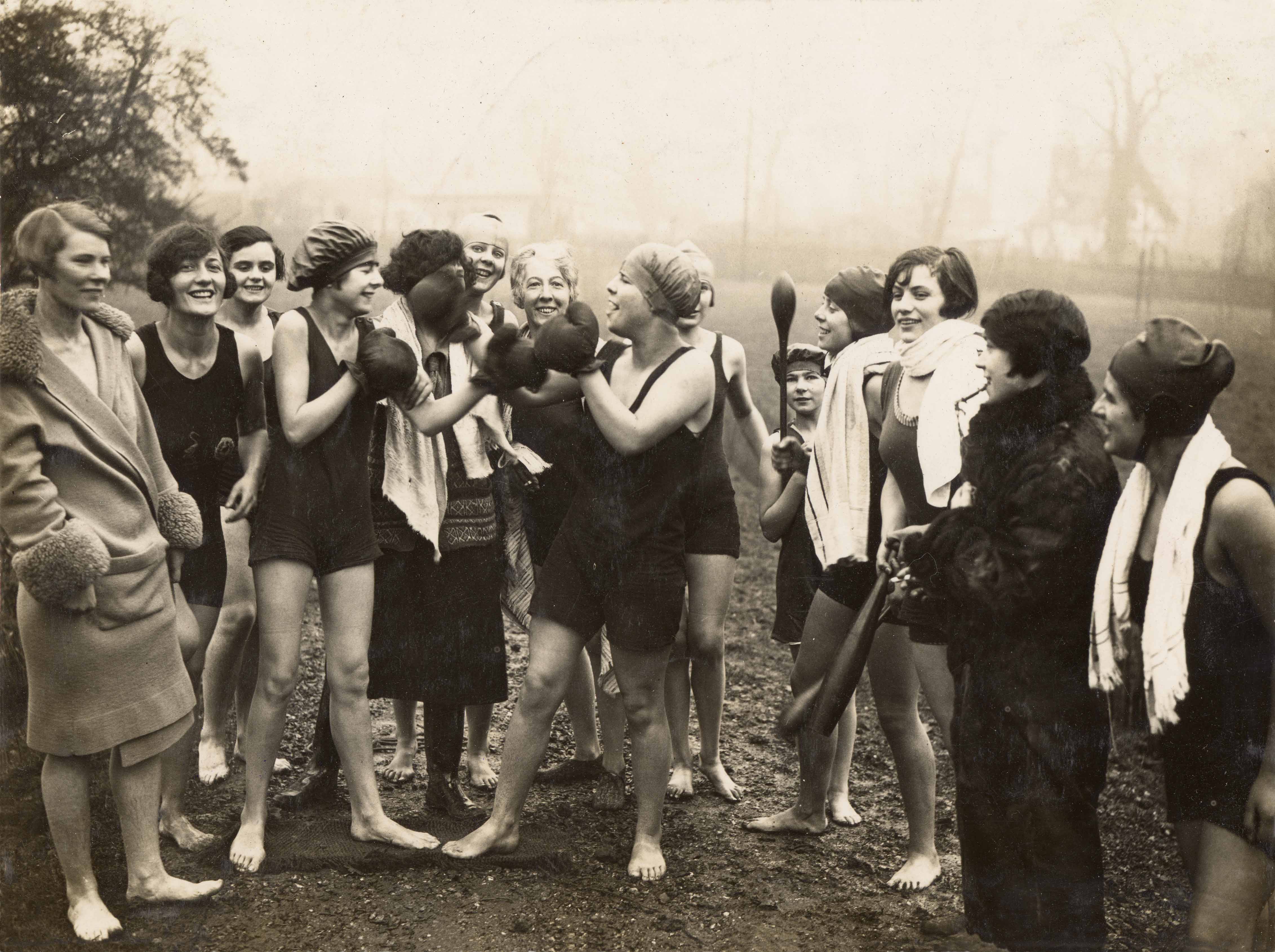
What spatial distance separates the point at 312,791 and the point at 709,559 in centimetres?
145

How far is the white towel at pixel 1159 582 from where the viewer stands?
2209 mm

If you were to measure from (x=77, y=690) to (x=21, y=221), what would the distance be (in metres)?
1.22

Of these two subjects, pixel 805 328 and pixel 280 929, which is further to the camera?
pixel 805 328

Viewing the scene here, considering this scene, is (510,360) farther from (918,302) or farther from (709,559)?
(918,302)

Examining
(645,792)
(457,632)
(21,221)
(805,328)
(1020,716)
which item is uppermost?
(21,221)

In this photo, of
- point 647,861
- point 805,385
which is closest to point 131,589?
point 647,861

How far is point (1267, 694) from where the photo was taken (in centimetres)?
232

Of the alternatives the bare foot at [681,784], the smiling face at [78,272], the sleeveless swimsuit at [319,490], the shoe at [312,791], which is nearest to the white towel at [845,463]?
the bare foot at [681,784]

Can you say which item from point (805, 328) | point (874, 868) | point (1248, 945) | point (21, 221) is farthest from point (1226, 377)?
point (805, 328)

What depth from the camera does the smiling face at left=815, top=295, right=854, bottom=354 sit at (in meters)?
3.45

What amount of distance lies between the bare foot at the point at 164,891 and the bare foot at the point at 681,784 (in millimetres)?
1555

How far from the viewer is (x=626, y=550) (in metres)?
3.04

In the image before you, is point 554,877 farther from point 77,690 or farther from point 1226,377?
point 1226,377

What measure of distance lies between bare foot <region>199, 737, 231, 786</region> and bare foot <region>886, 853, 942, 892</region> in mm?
2183
